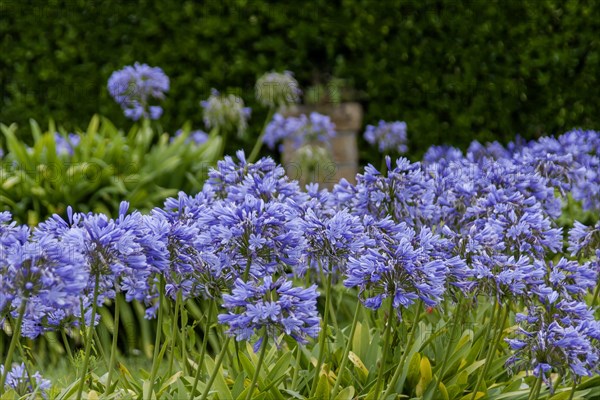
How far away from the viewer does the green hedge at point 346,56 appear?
701 cm

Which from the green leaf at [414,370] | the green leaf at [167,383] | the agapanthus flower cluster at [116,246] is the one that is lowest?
the green leaf at [414,370]

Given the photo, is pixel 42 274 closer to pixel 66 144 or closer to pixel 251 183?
pixel 251 183

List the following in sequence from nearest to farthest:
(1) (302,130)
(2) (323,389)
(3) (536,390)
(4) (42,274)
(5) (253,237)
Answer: (4) (42,274)
(5) (253,237)
(3) (536,390)
(2) (323,389)
(1) (302,130)

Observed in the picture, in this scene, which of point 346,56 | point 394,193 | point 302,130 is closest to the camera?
point 394,193

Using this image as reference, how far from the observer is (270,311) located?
6.67 feet

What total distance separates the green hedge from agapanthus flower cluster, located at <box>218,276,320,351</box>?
5.29 m

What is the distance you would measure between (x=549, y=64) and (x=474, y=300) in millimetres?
4710

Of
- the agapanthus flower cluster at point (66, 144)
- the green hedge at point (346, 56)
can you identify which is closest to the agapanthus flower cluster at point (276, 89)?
the agapanthus flower cluster at point (66, 144)

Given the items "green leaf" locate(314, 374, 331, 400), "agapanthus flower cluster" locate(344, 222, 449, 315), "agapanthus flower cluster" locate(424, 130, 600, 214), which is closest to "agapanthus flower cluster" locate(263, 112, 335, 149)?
"agapanthus flower cluster" locate(424, 130, 600, 214)

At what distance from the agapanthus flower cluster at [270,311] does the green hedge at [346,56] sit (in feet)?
Result: 17.4

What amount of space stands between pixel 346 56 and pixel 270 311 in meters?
5.91

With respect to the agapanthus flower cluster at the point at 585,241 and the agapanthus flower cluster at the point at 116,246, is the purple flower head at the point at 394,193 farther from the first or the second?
the agapanthus flower cluster at the point at 116,246

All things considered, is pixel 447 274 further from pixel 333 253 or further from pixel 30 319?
pixel 30 319

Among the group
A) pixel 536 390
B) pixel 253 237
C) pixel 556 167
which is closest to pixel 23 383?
pixel 253 237
